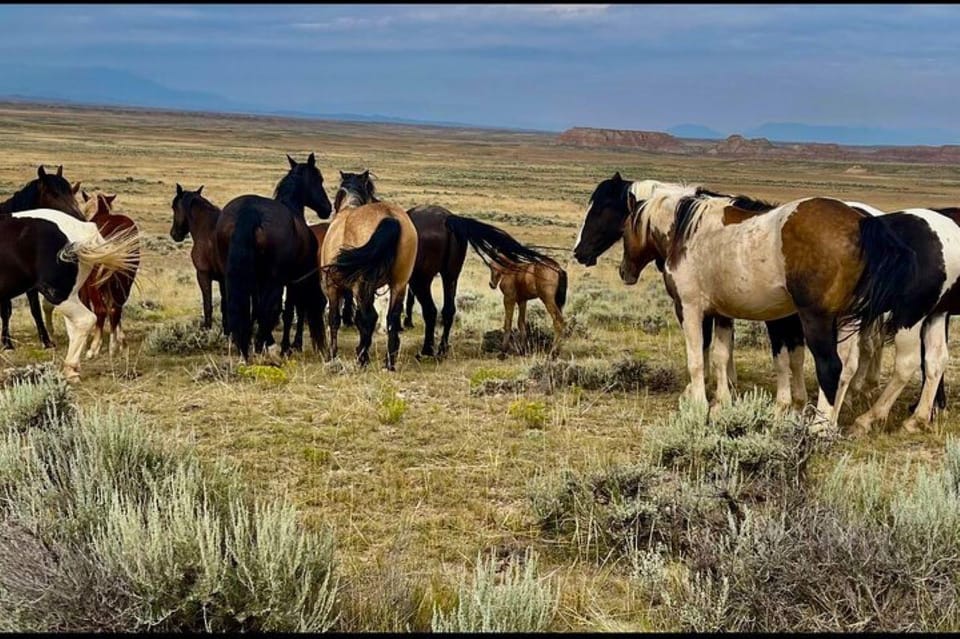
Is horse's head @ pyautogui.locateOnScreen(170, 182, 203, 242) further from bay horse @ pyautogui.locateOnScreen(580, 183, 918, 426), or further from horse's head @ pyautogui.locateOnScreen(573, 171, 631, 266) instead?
bay horse @ pyautogui.locateOnScreen(580, 183, 918, 426)

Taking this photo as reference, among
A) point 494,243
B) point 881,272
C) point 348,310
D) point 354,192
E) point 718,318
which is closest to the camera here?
point 881,272

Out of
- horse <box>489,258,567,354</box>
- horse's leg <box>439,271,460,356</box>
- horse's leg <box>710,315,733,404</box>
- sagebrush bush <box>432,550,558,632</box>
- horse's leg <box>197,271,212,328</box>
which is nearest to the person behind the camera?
sagebrush bush <box>432,550,558,632</box>

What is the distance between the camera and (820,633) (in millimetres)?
3039

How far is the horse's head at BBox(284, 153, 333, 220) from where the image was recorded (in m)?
11.1

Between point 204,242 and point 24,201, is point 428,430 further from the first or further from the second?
point 24,201

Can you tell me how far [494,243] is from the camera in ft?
30.8

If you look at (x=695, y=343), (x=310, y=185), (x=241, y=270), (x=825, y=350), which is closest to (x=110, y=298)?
(x=241, y=270)

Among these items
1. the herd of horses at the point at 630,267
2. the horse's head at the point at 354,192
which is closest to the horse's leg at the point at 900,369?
the herd of horses at the point at 630,267

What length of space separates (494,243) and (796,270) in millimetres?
4187

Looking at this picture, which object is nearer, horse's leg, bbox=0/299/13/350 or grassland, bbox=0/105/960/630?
grassland, bbox=0/105/960/630

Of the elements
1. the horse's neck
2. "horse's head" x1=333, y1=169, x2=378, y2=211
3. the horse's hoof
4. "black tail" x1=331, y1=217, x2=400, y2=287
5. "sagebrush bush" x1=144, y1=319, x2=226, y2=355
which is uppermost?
"horse's head" x1=333, y1=169, x2=378, y2=211

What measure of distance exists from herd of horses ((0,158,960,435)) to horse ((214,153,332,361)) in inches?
0.6

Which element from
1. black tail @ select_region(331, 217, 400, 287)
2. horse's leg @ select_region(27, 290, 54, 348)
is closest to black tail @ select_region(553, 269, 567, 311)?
black tail @ select_region(331, 217, 400, 287)

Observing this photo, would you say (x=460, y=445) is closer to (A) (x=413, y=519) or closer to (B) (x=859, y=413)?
(A) (x=413, y=519)
